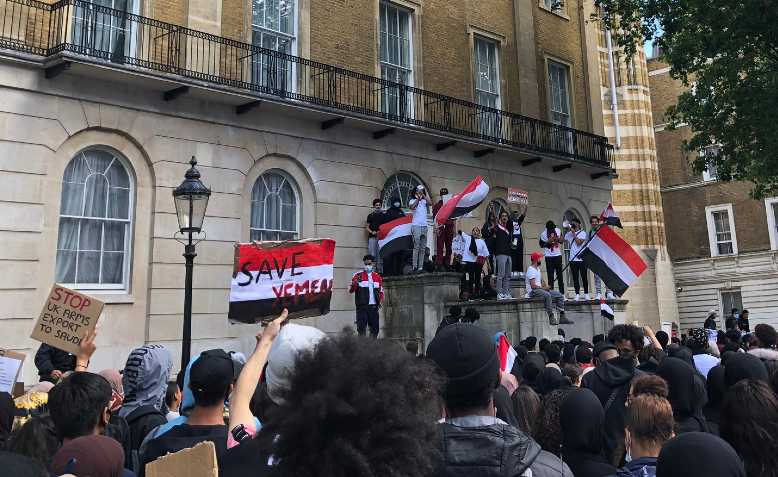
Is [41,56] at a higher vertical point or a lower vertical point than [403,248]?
higher

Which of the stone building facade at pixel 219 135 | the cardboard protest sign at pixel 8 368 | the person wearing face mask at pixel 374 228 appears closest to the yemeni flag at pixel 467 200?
the person wearing face mask at pixel 374 228

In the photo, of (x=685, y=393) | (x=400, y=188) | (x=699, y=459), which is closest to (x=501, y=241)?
(x=400, y=188)

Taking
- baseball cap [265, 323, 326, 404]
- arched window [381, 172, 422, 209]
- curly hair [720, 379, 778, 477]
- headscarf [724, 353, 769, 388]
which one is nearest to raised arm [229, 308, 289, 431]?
baseball cap [265, 323, 326, 404]

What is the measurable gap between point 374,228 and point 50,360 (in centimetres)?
1012

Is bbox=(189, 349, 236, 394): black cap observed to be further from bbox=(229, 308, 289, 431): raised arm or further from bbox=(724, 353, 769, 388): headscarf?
bbox=(724, 353, 769, 388): headscarf

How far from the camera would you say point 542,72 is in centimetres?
2495

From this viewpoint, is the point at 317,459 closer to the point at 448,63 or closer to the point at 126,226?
the point at 126,226

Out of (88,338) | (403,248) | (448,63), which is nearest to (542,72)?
(448,63)

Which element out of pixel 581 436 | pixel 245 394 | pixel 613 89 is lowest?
pixel 581 436

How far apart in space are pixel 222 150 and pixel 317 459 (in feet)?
49.0

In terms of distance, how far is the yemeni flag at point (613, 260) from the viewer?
14.7 meters

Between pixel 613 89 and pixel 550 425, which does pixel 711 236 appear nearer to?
pixel 613 89

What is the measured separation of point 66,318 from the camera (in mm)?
6727

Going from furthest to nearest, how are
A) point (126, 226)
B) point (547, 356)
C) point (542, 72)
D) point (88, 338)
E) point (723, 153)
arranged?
point (542, 72) → point (723, 153) → point (126, 226) → point (547, 356) → point (88, 338)
